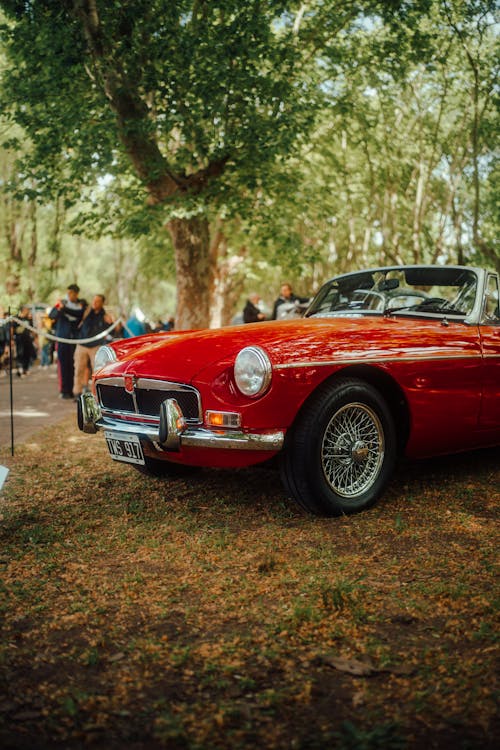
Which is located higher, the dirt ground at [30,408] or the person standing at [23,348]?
the person standing at [23,348]

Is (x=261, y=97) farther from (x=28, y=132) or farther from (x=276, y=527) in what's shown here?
(x=276, y=527)

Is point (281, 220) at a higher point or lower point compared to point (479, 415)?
higher

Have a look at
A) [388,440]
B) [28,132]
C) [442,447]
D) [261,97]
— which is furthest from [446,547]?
[28,132]

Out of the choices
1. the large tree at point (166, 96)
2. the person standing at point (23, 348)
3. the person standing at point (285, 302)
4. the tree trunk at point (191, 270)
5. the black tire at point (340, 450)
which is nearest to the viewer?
the black tire at point (340, 450)

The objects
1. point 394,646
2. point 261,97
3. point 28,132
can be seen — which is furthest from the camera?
point 28,132

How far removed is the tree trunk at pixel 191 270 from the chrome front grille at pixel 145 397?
7982 millimetres

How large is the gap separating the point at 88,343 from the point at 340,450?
26.7ft

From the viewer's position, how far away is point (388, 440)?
15.6 feet

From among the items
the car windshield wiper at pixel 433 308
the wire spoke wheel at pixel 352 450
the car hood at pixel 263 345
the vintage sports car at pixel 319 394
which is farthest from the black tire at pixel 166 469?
the car windshield wiper at pixel 433 308

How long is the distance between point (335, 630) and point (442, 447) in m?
2.43

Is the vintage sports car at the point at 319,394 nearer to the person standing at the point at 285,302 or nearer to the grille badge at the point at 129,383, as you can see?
the grille badge at the point at 129,383

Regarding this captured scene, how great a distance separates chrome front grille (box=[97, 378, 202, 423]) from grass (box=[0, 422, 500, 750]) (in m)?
0.71

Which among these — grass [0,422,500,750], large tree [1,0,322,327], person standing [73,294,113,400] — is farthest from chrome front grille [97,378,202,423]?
person standing [73,294,113,400]

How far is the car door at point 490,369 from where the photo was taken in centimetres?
527
